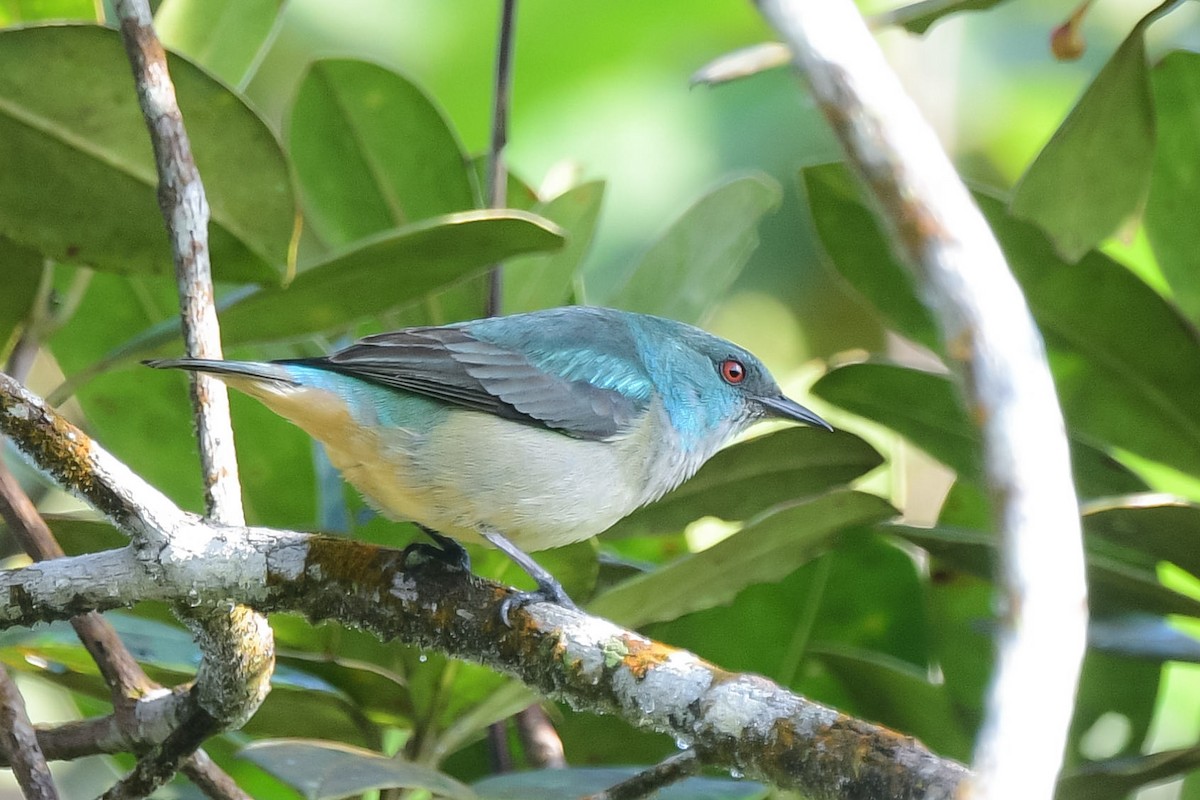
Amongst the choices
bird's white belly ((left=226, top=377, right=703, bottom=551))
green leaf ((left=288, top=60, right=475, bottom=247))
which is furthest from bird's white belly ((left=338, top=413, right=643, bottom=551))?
green leaf ((left=288, top=60, right=475, bottom=247))

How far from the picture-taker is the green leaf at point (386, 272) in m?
2.76

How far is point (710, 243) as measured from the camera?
354cm

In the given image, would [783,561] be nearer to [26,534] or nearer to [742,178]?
[742,178]

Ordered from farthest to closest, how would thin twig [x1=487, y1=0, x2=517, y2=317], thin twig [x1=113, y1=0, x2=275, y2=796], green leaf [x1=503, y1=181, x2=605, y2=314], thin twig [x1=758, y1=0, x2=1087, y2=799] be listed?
green leaf [x1=503, y1=181, x2=605, y2=314], thin twig [x1=487, y1=0, x2=517, y2=317], thin twig [x1=113, y1=0, x2=275, y2=796], thin twig [x1=758, y1=0, x2=1087, y2=799]

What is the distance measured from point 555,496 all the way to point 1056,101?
16.4ft

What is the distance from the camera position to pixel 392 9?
654 cm

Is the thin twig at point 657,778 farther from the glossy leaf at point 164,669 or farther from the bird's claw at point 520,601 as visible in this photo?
the glossy leaf at point 164,669

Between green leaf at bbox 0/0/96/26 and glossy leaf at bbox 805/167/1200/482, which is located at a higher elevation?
green leaf at bbox 0/0/96/26

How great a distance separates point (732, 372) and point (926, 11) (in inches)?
60.9

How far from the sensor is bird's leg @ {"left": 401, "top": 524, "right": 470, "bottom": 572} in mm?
2537

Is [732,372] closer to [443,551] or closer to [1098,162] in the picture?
[1098,162]

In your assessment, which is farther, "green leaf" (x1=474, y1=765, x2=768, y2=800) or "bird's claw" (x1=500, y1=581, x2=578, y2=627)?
"green leaf" (x1=474, y1=765, x2=768, y2=800)

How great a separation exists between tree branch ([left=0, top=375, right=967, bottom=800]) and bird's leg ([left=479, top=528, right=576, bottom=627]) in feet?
0.10

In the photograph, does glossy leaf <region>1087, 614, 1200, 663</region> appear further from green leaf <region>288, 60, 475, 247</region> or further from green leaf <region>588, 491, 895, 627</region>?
green leaf <region>288, 60, 475, 247</region>
